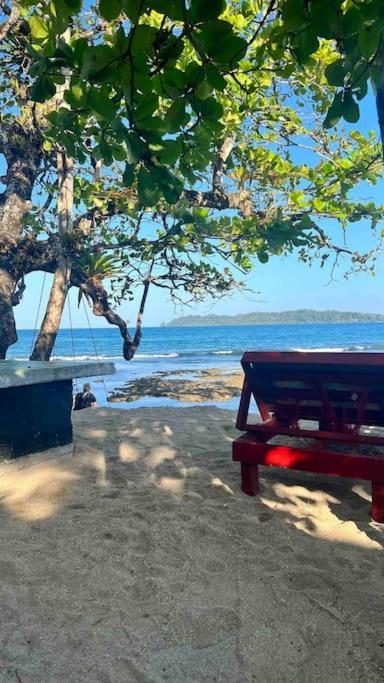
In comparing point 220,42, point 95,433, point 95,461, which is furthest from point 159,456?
point 220,42

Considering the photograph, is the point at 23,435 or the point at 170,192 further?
the point at 23,435

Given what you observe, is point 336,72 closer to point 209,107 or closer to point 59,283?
point 209,107

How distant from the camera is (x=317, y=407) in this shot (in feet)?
14.8

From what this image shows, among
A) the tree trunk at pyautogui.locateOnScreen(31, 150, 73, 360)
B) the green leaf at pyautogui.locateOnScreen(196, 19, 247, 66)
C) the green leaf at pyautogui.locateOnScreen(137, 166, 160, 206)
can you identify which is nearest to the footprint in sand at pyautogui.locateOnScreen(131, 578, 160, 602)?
the green leaf at pyautogui.locateOnScreen(137, 166, 160, 206)

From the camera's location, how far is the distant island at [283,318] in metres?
128

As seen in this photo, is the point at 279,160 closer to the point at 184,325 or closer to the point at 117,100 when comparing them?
the point at 117,100

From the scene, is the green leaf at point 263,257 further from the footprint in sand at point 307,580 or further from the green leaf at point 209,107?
the green leaf at point 209,107

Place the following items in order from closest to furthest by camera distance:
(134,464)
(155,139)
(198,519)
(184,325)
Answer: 1. (155,139)
2. (198,519)
3. (134,464)
4. (184,325)

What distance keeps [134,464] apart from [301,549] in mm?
2455

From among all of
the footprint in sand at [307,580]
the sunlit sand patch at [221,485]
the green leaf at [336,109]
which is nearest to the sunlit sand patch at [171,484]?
the sunlit sand patch at [221,485]

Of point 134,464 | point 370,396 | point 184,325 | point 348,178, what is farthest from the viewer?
point 184,325

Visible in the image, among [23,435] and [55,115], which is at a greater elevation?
[55,115]

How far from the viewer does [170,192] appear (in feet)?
5.92

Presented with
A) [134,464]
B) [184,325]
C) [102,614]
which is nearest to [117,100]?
[102,614]
